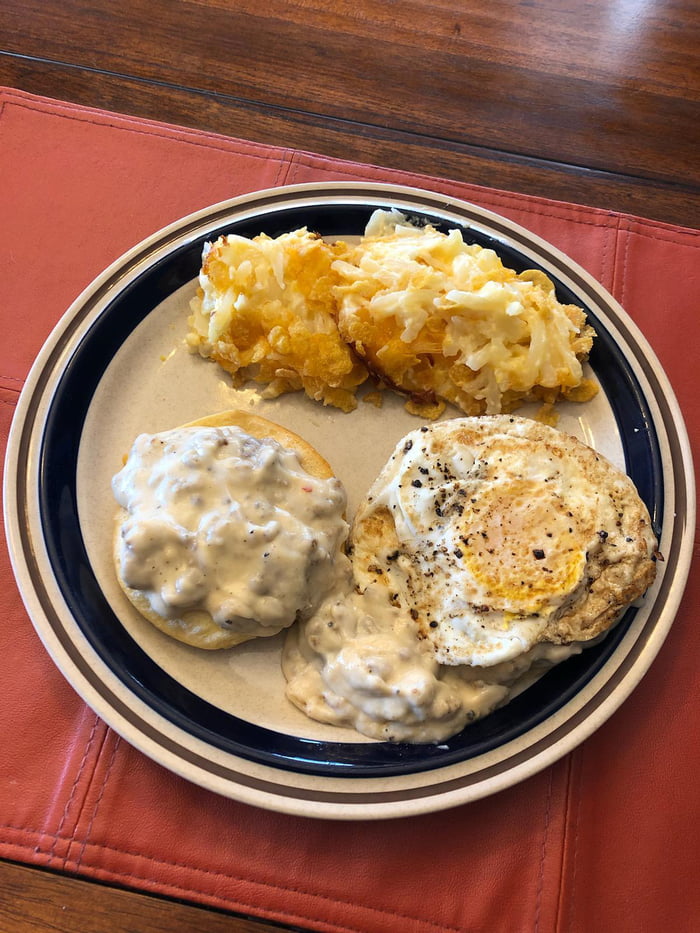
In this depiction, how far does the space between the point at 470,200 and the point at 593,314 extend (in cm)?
75

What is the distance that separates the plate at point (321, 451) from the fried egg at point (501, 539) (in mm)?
190

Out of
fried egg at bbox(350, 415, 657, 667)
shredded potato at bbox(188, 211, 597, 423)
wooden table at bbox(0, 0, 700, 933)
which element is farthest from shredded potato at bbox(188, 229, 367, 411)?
wooden table at bbox(0, 0, 700, 933)

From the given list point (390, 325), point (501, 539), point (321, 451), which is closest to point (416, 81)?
point (390, 325)

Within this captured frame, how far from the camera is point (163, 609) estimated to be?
72.0 inches

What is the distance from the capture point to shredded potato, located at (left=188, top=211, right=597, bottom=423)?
2.22 metres

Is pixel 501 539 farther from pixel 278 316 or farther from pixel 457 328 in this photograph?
pixel 278 316

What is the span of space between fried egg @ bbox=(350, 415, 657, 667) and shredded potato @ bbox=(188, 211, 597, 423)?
296mm

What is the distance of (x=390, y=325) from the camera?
2248mm

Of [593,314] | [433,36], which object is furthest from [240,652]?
[433,36]

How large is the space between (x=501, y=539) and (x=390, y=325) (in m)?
0.81

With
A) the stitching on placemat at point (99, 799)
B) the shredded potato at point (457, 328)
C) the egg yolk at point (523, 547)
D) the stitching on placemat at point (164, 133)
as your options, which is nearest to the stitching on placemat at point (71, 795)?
the stitching on placemat at point (99, 799)

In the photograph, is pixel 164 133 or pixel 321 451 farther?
pixel 164 133

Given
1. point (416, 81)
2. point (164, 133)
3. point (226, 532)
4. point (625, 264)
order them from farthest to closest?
point (416, 81) < point (164, 133) < point (625, 264) < point (226, 532)

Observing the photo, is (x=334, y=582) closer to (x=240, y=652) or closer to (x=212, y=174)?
(x=240, y=652)
